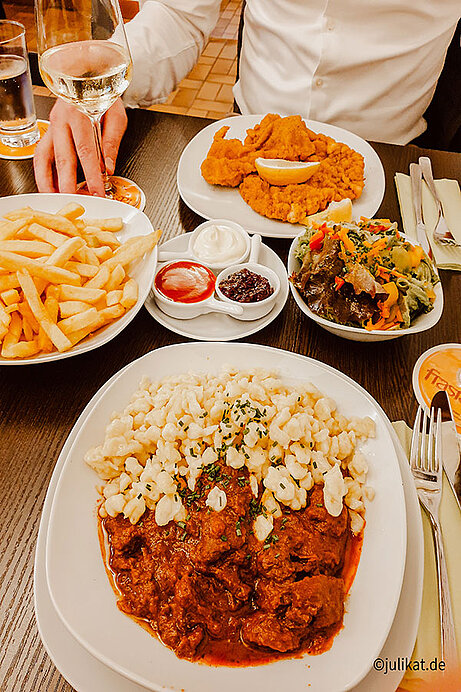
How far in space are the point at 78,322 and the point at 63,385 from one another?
198 millimetres

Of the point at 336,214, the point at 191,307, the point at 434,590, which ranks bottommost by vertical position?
the point at 434,590

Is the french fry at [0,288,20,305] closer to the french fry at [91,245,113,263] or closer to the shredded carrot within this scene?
the french fry at [91,245,113,263]

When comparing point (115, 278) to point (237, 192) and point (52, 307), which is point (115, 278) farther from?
point (237, 192)

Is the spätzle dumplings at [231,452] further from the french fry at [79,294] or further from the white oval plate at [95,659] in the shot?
the french fry at [79,294]

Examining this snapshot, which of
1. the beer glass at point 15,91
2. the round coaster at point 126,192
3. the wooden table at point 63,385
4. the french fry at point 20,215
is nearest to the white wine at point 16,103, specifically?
the beer glass at point 15,91

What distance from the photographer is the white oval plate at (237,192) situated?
1.93m

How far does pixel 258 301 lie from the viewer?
63.5 inches

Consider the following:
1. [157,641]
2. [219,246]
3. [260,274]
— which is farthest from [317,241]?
[157,641]

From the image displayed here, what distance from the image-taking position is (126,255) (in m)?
1.59

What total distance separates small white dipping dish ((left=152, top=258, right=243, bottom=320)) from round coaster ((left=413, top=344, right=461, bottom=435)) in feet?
1.75

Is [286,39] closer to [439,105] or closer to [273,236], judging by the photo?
[439,105]

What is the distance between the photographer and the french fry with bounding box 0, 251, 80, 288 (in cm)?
141

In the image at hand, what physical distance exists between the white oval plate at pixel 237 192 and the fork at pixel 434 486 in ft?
2.70

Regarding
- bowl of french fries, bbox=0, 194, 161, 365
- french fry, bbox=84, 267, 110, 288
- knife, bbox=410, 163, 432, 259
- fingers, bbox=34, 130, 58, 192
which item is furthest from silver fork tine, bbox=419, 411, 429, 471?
fingers, bbox=34, 130, 58, 192
